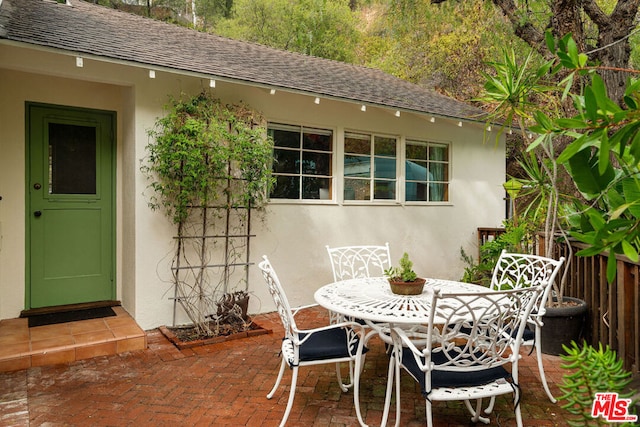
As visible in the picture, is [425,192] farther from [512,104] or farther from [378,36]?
[378,36]

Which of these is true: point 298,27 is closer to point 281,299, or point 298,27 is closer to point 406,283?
point 406,283

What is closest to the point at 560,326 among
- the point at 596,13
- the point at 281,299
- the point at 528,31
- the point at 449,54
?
the point at 281,299

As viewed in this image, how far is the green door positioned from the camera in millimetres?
4484

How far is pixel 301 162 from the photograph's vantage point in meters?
5.58

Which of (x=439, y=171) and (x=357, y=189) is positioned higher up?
(x=439, y=171)

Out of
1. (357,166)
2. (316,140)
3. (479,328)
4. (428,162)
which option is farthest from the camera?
(428,162)

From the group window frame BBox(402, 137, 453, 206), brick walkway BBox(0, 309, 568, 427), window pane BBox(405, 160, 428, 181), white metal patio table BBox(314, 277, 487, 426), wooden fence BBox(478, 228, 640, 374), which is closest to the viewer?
white metal patio table BBox(314, 277, 487, 426)

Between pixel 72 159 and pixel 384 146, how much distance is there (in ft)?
13.6

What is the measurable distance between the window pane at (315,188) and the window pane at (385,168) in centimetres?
91

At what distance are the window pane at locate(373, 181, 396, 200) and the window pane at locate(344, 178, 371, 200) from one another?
0.58ft

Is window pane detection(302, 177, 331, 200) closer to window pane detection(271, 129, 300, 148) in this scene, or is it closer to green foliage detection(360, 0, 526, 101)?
window pane detection(271, 129, 300, 148)

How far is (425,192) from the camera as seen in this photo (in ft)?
22.8

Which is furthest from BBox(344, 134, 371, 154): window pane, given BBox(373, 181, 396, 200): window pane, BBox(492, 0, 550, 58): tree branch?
BBox(492, 0, 550, 58): tree branch

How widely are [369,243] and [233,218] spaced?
2169mm
